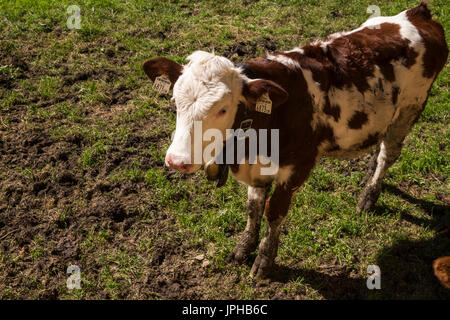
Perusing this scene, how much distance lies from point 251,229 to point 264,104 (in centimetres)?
151

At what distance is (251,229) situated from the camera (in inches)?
156

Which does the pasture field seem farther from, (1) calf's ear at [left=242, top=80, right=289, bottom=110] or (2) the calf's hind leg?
(1) calf's ear at [left=242, top=80, right=289, bottom=110]

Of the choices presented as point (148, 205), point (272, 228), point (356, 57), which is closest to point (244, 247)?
point (272, 228)

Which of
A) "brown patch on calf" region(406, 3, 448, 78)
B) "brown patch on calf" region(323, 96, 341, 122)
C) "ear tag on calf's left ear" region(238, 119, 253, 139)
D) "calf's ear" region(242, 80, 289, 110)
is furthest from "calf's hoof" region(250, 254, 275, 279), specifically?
"brown patch on calf" region(406, 3, 448, 78)

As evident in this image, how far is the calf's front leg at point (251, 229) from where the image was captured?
152 inches

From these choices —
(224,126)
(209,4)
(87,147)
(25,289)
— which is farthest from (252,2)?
(25,289)

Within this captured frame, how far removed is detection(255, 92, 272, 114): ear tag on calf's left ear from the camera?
114 inches

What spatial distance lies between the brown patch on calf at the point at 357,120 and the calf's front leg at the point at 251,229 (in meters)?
0.98

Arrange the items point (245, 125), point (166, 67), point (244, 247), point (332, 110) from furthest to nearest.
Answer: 1. point (244, 247)
2. point (332, 110)
3. point (166, 67)
4. point (245, 125)

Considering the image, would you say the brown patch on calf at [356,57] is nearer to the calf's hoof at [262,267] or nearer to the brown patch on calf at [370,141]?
the brown patch on calf at [370,141]

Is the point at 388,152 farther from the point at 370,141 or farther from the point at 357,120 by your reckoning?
the point at 357,120

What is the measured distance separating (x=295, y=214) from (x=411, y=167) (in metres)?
1.67

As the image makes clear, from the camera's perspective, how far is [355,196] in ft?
15.4

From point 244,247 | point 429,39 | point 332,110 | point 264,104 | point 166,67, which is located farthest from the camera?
point 244,247
